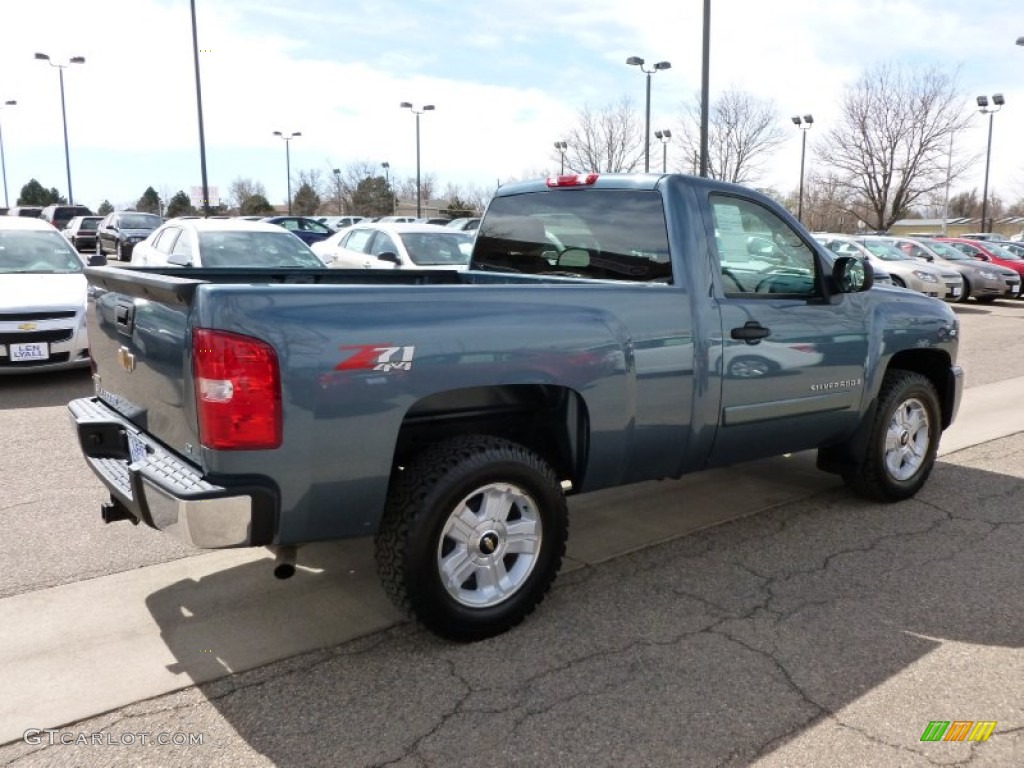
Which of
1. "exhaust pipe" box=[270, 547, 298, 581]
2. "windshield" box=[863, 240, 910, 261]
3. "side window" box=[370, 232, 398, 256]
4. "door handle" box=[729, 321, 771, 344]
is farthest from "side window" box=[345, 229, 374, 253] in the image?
"windshield" box=[863, 240, 910, 261]

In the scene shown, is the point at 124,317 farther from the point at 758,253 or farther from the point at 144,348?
the point at 758,253

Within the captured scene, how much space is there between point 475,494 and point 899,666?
5.73 feet

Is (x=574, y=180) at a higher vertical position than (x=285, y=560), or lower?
higher

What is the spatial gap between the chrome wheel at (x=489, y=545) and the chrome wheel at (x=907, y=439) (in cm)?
269

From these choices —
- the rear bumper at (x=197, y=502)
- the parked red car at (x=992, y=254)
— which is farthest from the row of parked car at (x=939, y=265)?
the rear bumper at (x=197, y=502)

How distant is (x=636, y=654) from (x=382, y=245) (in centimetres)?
1045

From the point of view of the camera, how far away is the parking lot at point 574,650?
9.33 feet

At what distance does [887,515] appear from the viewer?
5.16 m

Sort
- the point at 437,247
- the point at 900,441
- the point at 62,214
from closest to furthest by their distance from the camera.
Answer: the point at 900,441
the point at 437,247
the point at 62,214

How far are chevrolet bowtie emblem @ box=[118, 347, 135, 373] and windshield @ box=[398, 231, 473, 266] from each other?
864 centimetres

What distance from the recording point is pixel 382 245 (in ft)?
43.0

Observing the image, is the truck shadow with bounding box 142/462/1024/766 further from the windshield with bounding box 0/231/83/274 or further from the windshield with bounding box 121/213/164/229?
the windshield with bounding box 121/213/164/229

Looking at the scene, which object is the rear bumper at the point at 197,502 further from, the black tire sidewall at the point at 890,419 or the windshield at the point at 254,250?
the windshield at the point at 254,250

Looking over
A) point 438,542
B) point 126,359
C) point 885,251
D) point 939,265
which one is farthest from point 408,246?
point 939,265
